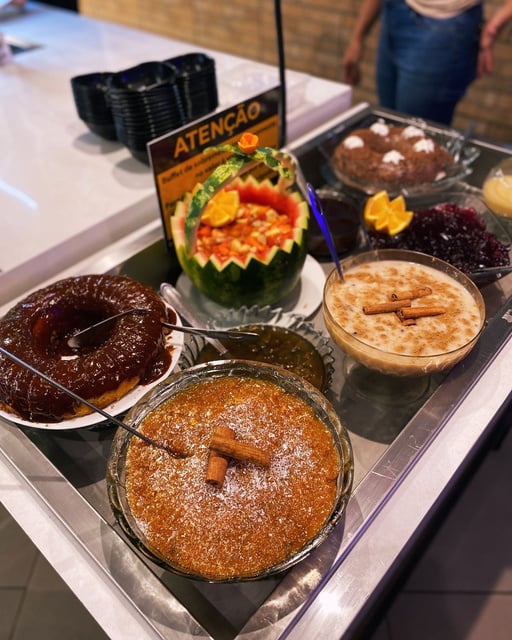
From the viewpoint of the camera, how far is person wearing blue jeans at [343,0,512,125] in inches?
92.0

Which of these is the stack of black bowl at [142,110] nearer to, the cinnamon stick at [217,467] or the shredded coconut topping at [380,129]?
the shredded coconut topping at [380,129]

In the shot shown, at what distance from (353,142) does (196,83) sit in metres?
0.54

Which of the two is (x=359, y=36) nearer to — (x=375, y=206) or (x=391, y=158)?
(x=391, y=158)

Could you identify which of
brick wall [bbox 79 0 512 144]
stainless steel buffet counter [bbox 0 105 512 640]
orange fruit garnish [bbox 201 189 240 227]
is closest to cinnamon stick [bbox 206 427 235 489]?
stainless steel buffet counter [bbox 0 105 512 640]

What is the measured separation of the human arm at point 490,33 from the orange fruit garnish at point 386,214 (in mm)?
1340

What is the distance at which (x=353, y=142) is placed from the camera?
171 centimetres

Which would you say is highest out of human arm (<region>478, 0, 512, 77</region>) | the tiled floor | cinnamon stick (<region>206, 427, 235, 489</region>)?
human arm (<region>478, 0, 512, 77</region>)

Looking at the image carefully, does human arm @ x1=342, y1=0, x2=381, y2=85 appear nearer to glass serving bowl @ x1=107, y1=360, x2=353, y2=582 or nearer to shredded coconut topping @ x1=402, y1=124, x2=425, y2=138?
shredded coconut topping @ x1=402, y1=124, x2=425, y2=138

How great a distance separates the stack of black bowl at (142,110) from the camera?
62.2 inches

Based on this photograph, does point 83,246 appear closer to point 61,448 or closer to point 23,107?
point 61,448

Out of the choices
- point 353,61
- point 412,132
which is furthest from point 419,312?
point 353,61

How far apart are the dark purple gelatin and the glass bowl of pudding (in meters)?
0.14

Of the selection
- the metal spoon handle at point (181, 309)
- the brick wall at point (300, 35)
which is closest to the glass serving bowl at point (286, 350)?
the metal spoon handle at point (181, 309)

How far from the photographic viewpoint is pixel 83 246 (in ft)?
4.87
